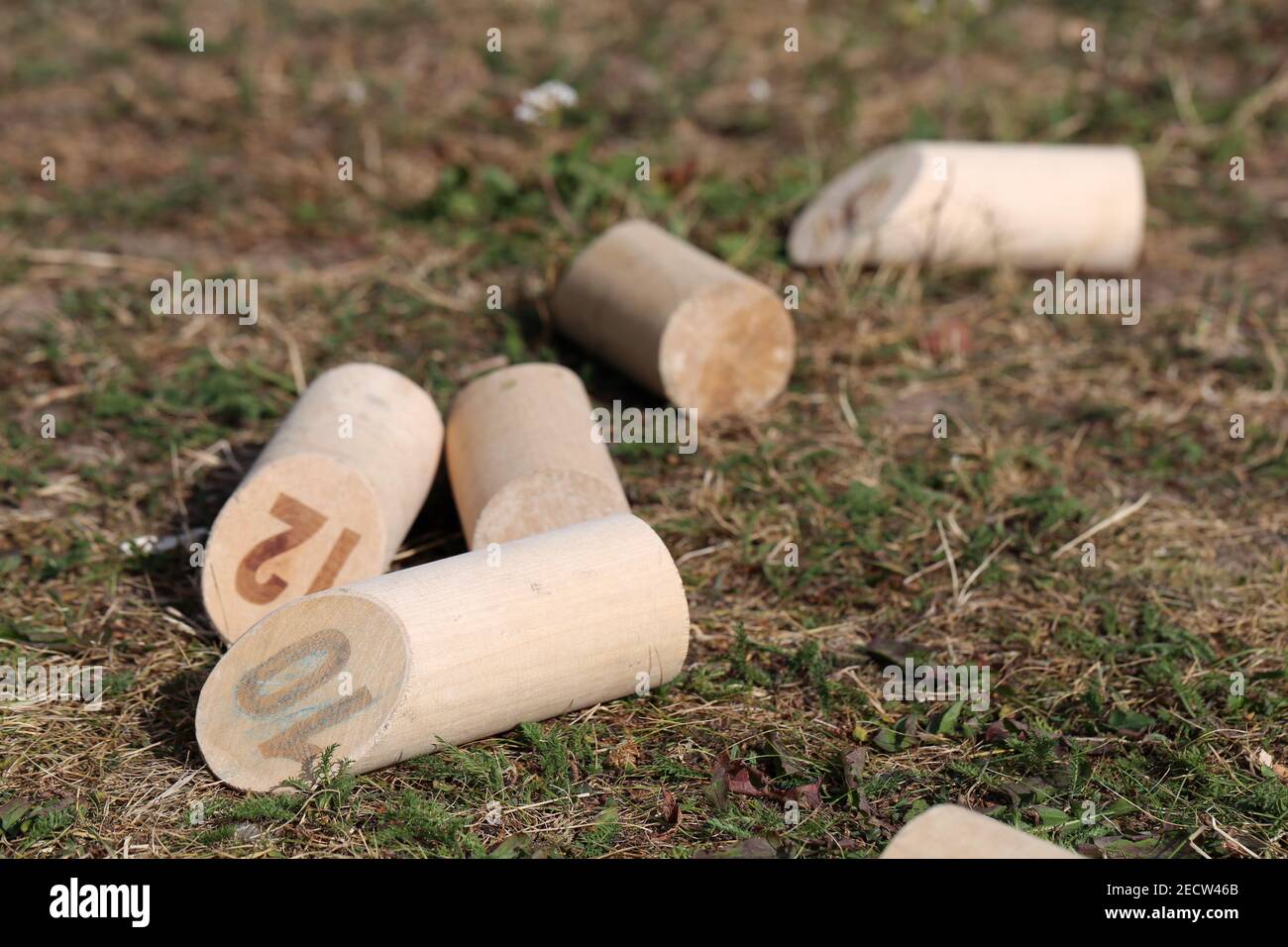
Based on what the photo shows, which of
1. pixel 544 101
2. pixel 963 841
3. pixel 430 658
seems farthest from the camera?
pixel 544 101

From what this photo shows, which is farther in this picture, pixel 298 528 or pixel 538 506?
pixel 538 506

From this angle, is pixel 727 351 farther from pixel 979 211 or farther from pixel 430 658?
pixel 430 658

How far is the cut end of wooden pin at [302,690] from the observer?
306 centimetres

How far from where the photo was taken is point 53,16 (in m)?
7.64

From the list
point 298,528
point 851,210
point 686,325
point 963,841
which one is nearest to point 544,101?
point 851,210

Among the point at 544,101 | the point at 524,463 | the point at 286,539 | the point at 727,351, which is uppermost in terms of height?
the point at 544,101

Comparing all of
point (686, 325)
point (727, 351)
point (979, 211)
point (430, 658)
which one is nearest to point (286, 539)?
point (430, 658)

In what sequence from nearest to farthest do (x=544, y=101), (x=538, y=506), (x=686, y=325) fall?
(x=538, y=506) < (x=686, y=325) < (x=544, y=101)

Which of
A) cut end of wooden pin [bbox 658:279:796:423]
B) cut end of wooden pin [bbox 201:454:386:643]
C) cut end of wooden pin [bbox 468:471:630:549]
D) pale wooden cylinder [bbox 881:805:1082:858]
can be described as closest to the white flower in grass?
cut end of wooden pin [bbox 658:279:796:423]

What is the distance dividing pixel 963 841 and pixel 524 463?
1.67m

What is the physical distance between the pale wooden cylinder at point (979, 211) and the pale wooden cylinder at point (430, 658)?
2571mm

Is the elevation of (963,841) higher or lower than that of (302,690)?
lower

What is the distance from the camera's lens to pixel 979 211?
552 cm
